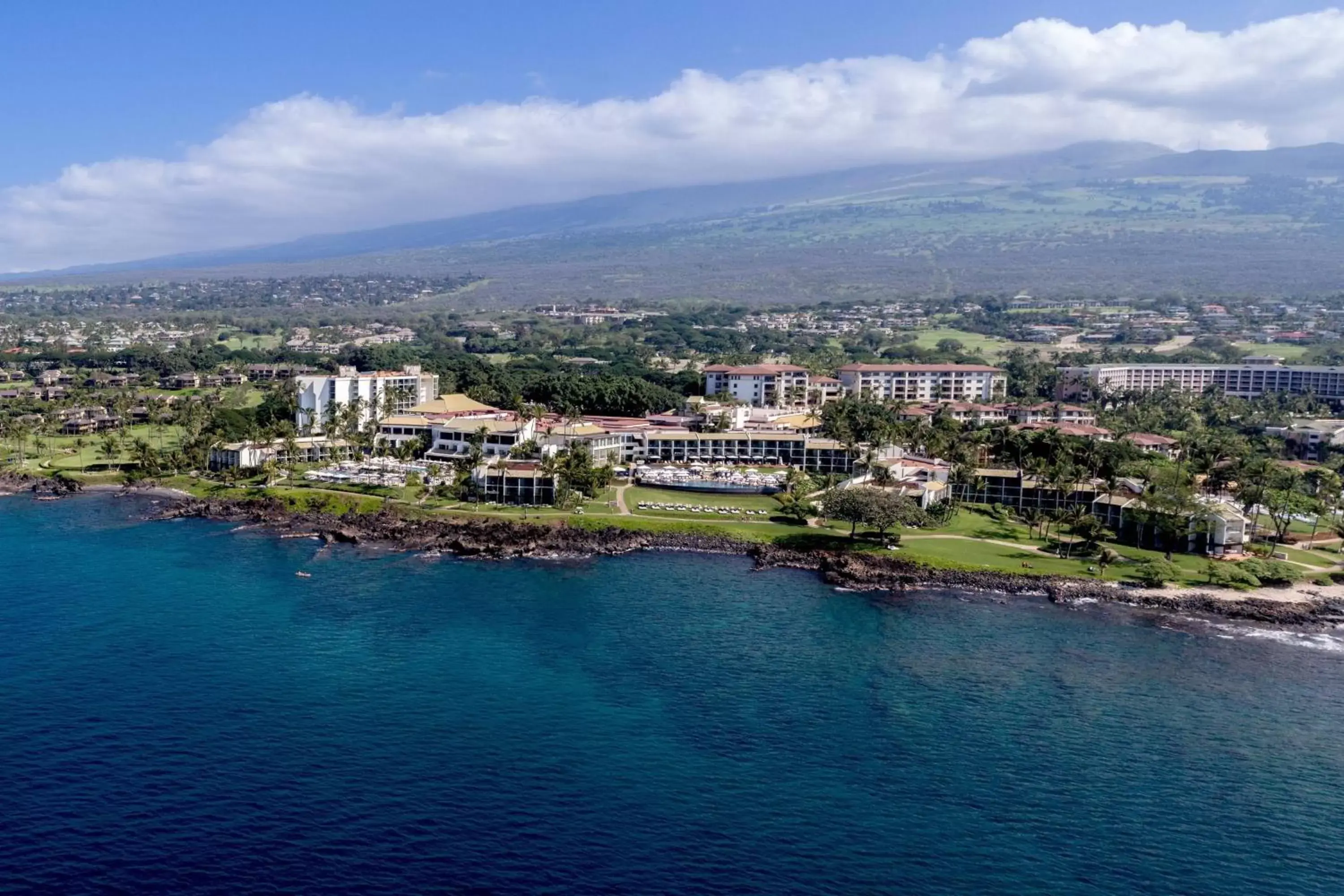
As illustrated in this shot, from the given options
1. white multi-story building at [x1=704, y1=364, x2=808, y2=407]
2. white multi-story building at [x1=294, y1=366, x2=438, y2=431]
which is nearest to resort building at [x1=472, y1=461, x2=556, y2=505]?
white multi-story building at [x1=294, y1=366, x2=438, y2=431]

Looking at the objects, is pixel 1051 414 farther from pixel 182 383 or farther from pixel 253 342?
pixel 253 342

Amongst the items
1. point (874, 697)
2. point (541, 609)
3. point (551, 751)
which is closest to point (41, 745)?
point (551, 751)

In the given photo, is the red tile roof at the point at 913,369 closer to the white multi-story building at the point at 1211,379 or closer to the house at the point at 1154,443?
the white multi-story building at the point at 1211,379

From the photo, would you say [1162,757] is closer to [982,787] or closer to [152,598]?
[982,787]

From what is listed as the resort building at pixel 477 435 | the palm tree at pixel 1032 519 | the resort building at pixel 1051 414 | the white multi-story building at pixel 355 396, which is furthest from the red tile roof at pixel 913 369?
the palm tree at pixel 1032 519

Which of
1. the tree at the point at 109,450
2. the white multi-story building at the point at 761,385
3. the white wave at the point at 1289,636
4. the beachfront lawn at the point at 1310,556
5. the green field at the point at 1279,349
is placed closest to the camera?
the white wave at the point at 1289,636

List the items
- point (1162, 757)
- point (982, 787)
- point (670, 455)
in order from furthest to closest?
1. point (670, 455)
2. point (1162, 757)
3. point (982, 787)

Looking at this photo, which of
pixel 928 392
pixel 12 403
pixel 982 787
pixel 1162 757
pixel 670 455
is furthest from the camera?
pixel 928 392
